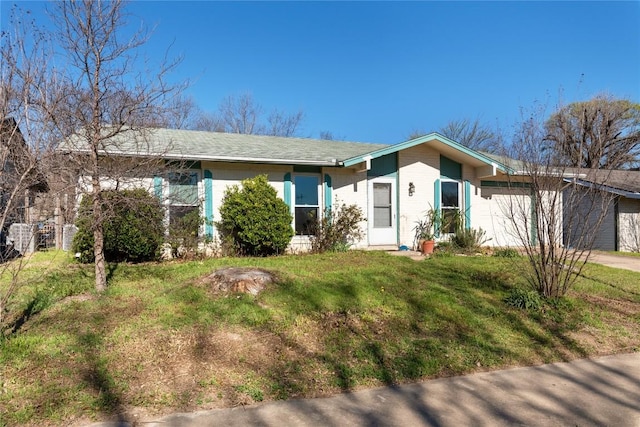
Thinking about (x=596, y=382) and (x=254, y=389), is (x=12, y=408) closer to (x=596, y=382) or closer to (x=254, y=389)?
(x=254, y=389)

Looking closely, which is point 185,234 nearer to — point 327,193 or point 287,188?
point 287,188

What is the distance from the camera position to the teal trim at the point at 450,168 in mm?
13281

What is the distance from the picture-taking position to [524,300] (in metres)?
5.99

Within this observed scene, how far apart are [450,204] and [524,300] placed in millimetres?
7778

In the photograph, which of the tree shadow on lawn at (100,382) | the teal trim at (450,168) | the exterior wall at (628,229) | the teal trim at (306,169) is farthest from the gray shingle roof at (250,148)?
the exterior wall at (628,229)

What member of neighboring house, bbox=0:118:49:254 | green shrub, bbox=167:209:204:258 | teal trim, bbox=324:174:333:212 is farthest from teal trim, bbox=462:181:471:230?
neighboring house, bbox=0:118:49:254

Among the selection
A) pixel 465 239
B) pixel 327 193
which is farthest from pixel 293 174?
pixel 465 239

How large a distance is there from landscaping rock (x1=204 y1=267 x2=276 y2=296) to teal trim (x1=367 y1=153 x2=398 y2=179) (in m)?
6.80

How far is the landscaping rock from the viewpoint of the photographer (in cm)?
578

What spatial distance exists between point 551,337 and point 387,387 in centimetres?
260

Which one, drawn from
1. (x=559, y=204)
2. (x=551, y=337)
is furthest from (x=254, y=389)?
(x=559, y=204)

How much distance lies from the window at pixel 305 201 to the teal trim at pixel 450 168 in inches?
172

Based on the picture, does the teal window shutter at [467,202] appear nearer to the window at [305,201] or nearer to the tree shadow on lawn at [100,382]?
the window at [305,201]

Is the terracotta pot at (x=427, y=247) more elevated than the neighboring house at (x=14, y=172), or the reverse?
the neighboring house at (x=14, y=172)
